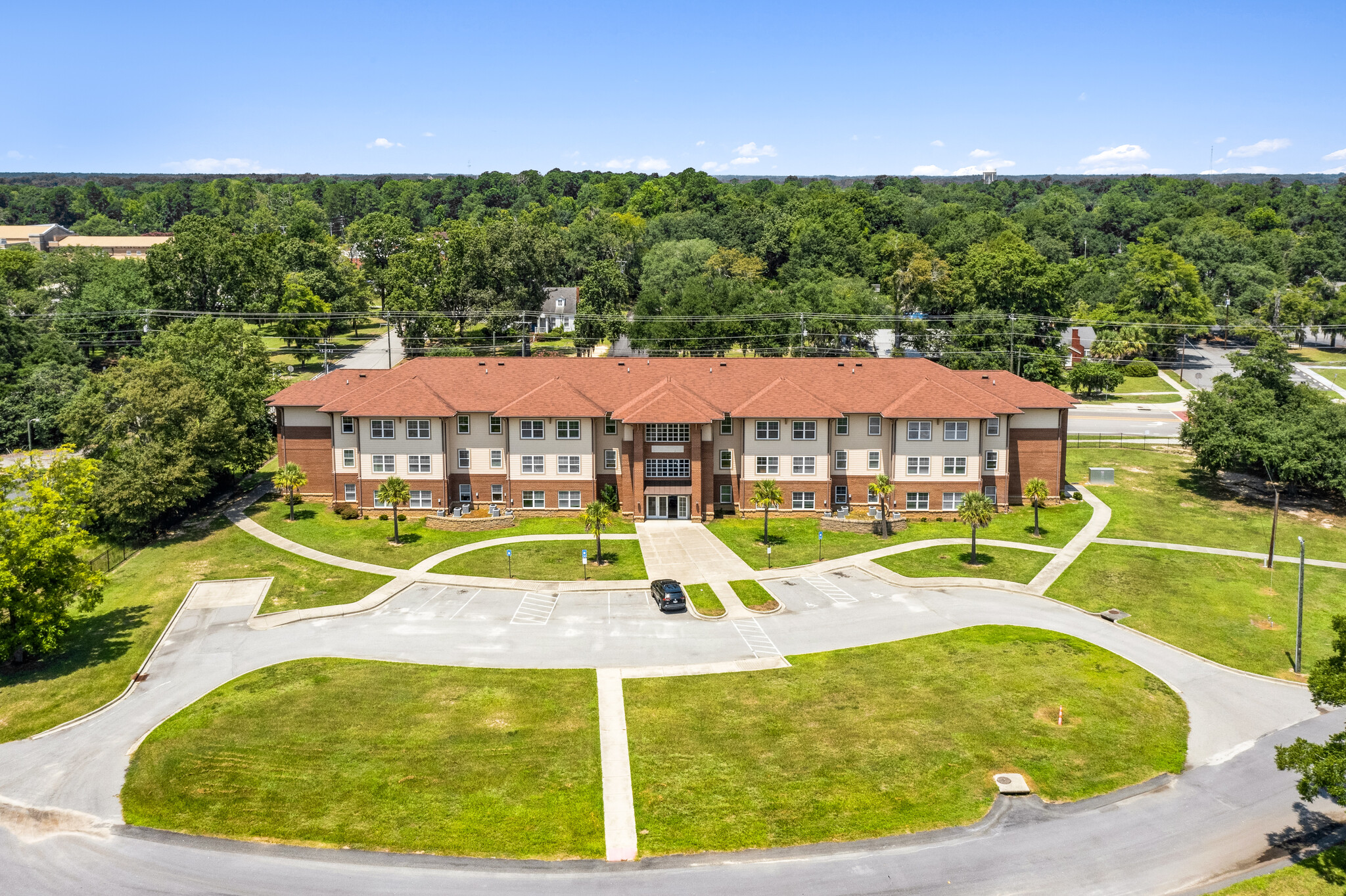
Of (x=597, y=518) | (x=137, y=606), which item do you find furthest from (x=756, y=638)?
(x=137, y=606)

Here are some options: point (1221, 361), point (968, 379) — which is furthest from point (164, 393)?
point (1221, 361)

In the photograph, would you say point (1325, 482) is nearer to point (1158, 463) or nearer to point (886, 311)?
point (1158, 463)

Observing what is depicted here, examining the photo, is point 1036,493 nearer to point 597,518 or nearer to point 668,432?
point 668,432

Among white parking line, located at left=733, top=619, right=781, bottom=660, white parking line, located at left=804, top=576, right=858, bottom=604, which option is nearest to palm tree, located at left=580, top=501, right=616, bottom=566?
white parking line, located at left=733, top=619, right=781, bottom=660

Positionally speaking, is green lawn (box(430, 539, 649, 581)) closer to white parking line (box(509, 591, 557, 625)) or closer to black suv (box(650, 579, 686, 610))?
white parking line (box(509, 591, 557, 625))

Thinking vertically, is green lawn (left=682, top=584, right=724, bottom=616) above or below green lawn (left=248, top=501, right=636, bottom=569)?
below
